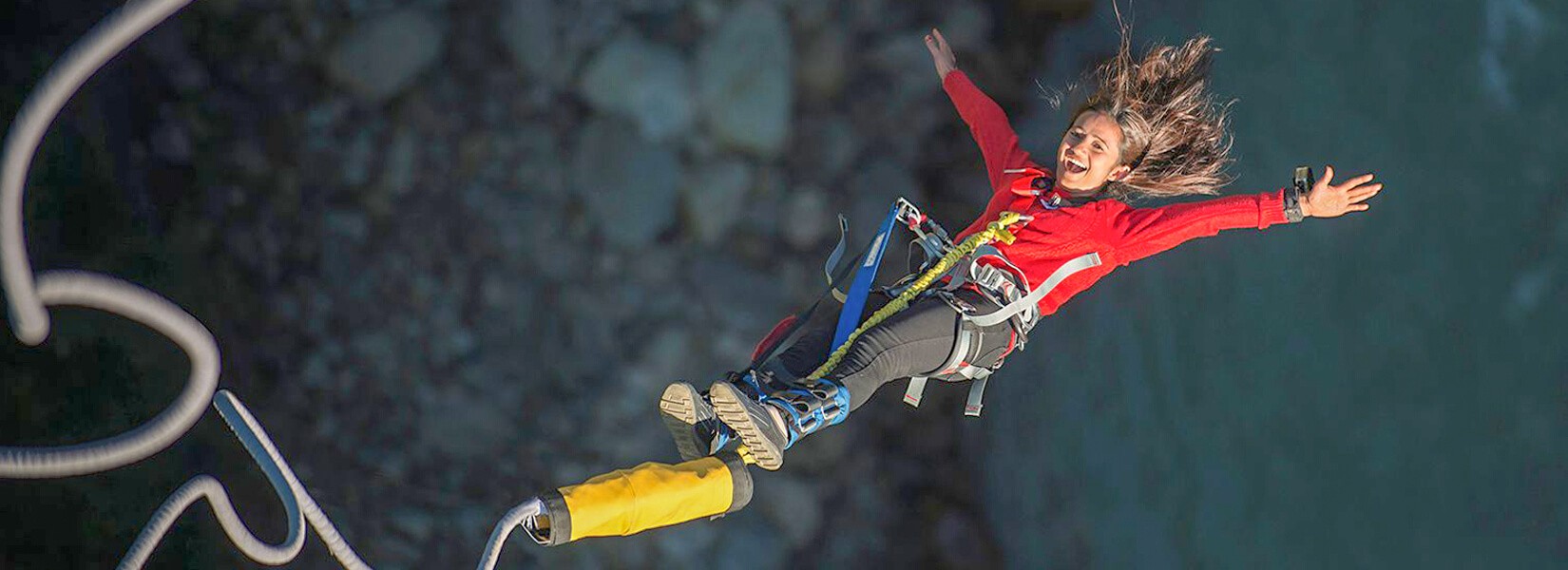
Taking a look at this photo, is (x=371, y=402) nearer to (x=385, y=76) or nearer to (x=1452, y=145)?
(x=385, y=76)

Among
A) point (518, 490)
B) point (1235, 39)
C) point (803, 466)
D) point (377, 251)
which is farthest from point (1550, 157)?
point (377, 251)

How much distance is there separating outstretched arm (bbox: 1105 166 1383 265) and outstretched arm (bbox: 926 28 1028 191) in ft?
0.71

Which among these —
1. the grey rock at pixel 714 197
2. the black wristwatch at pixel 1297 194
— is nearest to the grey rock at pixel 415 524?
the grey rock at pixel 714 197

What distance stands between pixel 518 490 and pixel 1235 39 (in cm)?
191

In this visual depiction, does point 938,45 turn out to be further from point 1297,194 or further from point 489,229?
point 489,229

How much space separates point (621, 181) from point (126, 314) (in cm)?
202

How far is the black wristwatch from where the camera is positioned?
199 cm

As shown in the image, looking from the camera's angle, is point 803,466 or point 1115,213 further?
point 803,466

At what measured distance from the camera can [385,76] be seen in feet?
11.1

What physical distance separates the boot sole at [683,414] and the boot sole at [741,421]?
3 cm

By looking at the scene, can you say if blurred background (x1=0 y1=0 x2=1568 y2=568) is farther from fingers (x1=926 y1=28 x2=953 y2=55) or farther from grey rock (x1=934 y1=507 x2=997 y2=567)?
fingers (x1=926 y1=28 x2=953 y2=55)

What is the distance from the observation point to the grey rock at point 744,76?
342cm

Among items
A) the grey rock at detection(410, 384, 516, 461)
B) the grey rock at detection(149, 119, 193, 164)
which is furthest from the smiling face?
the grey rock at detection(149, 119, 193, 164)

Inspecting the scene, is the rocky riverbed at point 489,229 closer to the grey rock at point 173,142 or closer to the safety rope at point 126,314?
the grey rock at point 173,142
